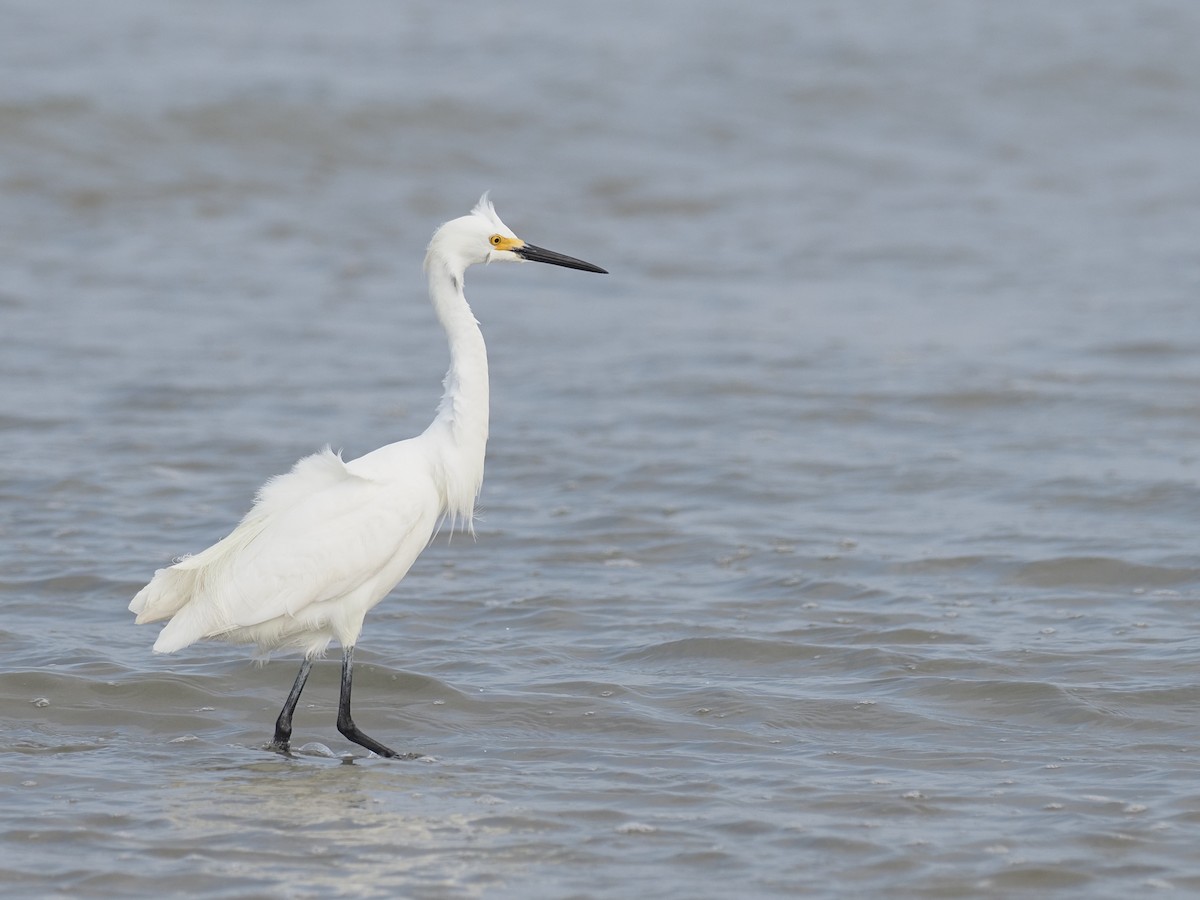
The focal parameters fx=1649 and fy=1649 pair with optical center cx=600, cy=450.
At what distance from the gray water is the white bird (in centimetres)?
44

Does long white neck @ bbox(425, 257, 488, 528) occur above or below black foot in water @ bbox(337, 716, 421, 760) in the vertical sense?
above

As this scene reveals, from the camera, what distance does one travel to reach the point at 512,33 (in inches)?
819

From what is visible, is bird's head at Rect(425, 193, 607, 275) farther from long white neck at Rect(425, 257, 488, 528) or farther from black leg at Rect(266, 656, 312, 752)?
black leg at Rect(266, 656, 312, 752)

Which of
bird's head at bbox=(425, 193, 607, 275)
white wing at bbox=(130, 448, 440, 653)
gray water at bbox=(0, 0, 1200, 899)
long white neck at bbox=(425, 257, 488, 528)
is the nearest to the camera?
gray water at bbox=(0, 0, 1200, 899)

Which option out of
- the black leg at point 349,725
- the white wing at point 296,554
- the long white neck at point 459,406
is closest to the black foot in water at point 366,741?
the black leg at point 349,725

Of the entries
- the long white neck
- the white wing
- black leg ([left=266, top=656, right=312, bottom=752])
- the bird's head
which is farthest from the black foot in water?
the bird's head

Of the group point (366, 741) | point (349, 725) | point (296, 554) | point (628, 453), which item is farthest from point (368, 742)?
point (628, 453)

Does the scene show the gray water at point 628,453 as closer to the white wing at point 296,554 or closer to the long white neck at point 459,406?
the white wing at point 296,554

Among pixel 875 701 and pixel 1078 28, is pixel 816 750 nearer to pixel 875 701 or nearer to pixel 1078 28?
pixel 875 701

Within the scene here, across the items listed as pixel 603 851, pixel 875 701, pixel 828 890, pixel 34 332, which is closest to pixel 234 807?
pixel 603 851

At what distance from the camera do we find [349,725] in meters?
5.54

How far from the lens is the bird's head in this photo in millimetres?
5816

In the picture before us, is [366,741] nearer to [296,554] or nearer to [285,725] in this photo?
[285,725]

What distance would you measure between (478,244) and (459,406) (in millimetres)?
597
